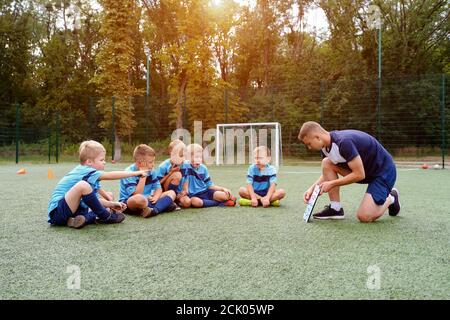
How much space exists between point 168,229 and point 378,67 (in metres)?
19.5

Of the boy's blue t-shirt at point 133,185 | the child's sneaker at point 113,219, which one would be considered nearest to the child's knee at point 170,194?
the boy's blue t-shirt at point 133,185

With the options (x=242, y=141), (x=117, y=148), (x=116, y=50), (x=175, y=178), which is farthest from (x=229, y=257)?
(x=116, y=50)

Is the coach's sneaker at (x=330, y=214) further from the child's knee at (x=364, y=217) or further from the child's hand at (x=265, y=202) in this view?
the child's hand at (x=265, y=202)

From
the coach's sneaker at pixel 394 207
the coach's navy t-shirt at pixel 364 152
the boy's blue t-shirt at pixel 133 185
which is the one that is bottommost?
the coach's sneaker at pixel 394 207

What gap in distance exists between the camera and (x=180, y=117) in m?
16.0

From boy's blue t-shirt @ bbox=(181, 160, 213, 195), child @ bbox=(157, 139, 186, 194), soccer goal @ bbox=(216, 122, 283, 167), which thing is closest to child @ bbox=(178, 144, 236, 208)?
boy's blue t-shirt @ bbox=(181, 160, 213, 195)

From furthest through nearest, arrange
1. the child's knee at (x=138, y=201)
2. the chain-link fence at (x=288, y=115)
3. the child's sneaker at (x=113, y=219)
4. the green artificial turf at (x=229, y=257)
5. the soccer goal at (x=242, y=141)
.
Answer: the soccer goal at (x=242, y=141), the chain-link fence at (x=288, y=115), the child's knee at (x=138, y=201), the child's sneaker at (x=113, y=219), the green artificial turf at (x=229, y=257)

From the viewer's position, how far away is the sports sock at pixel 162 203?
3.91 metres

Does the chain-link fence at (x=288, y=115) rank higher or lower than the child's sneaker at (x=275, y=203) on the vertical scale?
higher

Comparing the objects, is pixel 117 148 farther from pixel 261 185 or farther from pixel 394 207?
pixel 394 207

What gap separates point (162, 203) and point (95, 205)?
2.80 ft

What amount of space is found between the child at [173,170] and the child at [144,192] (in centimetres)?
17

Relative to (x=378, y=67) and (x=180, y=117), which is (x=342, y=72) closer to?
(x=378, y=67)
